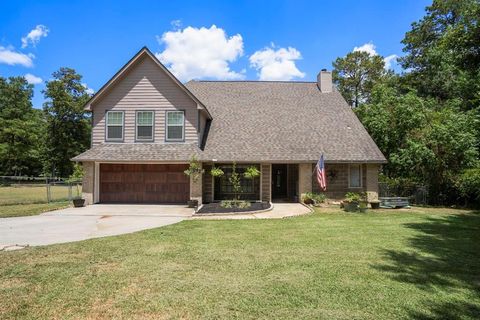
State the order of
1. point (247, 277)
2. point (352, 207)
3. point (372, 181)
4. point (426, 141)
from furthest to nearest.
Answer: point (426, 141), point (372, 181), point (352, 207), point (247, 277)

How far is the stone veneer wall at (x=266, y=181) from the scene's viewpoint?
743 inches

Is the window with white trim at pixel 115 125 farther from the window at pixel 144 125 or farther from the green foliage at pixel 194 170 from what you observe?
the green foliage at pixel 194 170

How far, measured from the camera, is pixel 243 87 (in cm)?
2489

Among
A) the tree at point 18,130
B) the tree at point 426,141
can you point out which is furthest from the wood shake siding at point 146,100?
the tree at point 18,130

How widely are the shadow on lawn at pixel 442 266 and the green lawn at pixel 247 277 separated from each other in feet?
0.09

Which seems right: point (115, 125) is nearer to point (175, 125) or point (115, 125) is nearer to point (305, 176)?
point (175, 125)

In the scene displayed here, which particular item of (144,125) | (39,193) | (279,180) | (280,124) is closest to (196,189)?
(144,125)

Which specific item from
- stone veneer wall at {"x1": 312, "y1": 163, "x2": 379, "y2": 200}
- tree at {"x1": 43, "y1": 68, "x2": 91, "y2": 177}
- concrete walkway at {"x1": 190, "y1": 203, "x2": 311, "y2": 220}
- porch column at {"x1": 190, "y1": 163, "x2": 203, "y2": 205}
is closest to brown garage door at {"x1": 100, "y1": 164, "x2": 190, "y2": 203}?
porch column at {"x1": 190, "y1": 163, "x2": 203, "y2": 205}

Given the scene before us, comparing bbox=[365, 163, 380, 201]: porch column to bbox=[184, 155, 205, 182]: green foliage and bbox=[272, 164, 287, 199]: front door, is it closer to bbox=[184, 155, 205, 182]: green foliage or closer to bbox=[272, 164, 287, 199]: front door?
bbox=[272, 164, 287, 199]: front door

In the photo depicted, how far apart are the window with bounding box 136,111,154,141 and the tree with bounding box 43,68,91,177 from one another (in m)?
34.3

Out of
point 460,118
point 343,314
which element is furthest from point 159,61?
point 460,118

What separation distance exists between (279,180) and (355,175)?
16.3 feet

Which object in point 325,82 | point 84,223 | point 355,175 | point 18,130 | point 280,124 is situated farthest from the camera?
point 18,130

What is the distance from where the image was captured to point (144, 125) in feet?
60.6
